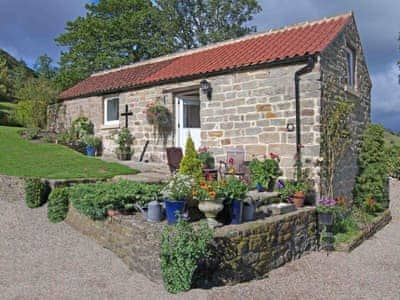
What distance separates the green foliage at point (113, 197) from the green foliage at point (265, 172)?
2709 mm

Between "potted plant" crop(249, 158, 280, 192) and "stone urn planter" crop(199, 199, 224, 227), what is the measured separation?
2.98 m

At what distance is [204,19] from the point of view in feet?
99.8

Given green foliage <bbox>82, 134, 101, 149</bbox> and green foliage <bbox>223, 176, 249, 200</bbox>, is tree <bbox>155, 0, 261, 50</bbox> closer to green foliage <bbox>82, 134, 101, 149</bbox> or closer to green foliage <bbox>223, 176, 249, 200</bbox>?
green foliage <bbox>82, 134, 101, 149</bbox>

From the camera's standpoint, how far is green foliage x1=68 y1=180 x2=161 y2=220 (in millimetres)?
5859

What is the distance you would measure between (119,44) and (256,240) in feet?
80.4

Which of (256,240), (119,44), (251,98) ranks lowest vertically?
(256,240)

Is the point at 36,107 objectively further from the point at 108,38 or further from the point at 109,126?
the point at 108,38

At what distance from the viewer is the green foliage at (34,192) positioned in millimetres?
7691

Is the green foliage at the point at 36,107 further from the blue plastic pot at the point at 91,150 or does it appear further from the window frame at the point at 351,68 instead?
the window frame at the point at 351,68

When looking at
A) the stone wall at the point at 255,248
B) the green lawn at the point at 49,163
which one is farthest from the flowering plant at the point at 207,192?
the green lawn at the point at 49,163

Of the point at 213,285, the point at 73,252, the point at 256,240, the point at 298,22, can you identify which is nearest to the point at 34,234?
the point at 73,252

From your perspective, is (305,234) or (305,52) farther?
(305,52)

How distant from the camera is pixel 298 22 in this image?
35.4 feet

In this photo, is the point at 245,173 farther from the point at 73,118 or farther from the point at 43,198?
the point at 73,118
